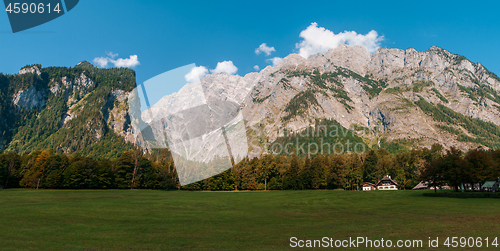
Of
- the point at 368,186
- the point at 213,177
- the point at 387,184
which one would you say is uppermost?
the point at 213,177

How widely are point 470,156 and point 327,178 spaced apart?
39738 millimetres

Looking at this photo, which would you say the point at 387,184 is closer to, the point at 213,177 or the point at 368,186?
the point at 368,186

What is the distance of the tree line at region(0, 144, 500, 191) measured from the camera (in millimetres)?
70312

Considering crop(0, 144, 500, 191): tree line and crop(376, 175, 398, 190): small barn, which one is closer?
crop(0, 144, 500, 191): tree line

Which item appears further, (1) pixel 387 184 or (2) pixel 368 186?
(2) pixel 368 186

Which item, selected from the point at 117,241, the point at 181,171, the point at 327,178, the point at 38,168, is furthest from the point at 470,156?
the point at 38,168

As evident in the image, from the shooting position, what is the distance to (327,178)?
8106 centimetres

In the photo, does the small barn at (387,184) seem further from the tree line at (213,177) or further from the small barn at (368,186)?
the tree line at (213,177)

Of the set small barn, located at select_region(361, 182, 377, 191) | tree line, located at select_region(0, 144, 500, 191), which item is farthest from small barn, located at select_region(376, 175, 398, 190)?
tree line, located at select_region(0, 144, 500, 191)

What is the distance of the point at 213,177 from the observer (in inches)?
3179

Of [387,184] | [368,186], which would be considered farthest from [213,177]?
[387,184]

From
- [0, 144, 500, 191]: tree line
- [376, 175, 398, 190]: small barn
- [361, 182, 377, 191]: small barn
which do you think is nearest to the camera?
[0, 144, 500, 191]: tree line

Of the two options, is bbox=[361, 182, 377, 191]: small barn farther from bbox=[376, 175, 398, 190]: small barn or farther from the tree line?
the tree line

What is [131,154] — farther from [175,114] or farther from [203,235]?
[203,235]
